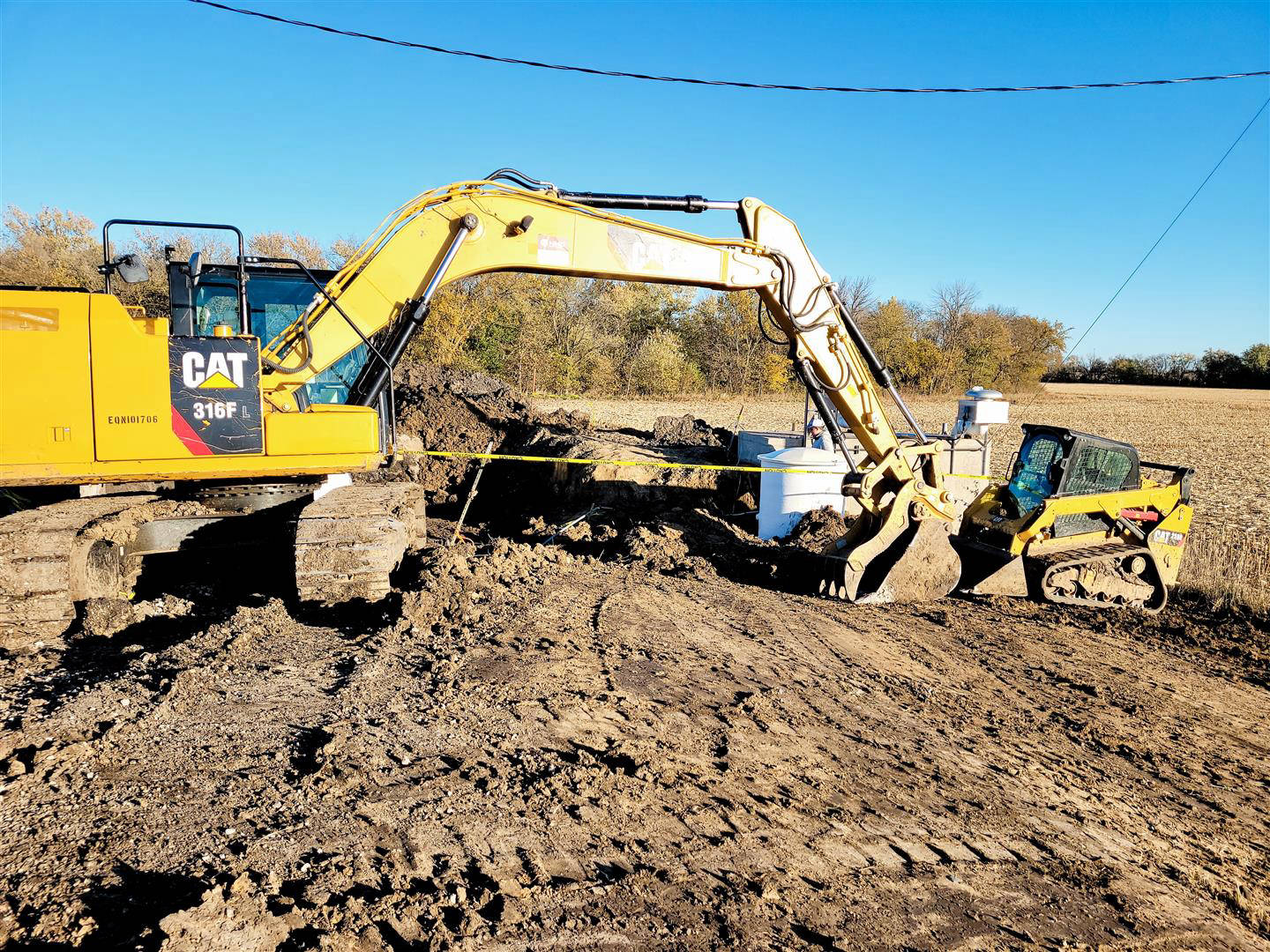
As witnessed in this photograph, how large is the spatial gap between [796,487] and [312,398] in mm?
5773

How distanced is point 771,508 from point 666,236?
4.40 metres

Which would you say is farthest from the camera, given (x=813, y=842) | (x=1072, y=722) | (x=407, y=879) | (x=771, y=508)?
(x=771, y=508)

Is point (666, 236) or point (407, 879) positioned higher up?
point (666, 236)

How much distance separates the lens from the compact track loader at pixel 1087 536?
8.55 m

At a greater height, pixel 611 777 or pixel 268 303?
pixel 268 303

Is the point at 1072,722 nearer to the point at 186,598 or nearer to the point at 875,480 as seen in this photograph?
the point at 875,480

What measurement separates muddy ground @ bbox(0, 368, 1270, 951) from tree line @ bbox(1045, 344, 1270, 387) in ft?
234

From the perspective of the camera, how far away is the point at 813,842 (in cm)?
386

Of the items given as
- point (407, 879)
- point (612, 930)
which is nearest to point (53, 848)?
point (407, 879)

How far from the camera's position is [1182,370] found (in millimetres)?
71750

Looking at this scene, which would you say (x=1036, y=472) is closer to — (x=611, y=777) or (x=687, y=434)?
(x=611, y=777)

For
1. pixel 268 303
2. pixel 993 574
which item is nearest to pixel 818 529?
pixel 993 574

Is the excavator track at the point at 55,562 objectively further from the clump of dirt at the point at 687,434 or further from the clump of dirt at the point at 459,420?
the clump of dirt at the point at 687,434

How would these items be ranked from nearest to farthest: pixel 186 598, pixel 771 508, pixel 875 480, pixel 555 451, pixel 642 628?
pixel 642 628
pixel 186 598
pixel 875 480
pixel 771 508
pixel 555 451
